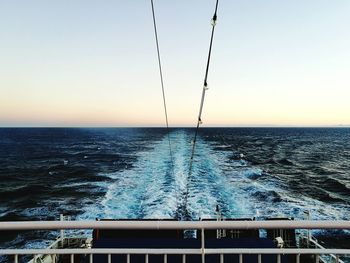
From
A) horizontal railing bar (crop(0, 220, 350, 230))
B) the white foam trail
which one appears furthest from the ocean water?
horizontal railing bar (crop(0, 220, 350, 230))

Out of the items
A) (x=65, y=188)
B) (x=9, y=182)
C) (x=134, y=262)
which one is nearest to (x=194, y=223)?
(x=134, y=262)

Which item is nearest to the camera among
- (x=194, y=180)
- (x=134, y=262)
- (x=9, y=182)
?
(x=134, y=262)

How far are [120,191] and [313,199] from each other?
16.4 meters

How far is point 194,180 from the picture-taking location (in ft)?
98.2

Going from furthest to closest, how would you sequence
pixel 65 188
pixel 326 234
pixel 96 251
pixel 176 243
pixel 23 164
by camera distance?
pixel 23 164, pixel 65 188, pixel 326 234, pixel 176 243, pixel 96 251

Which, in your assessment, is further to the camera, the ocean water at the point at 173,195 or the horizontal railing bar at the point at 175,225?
the ocean water at the point at 173,195

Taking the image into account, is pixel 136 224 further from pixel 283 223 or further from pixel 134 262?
pixel 134 262

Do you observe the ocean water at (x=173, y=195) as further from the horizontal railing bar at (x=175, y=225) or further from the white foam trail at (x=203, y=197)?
the horizontal railing bar at (x=175, y=225)

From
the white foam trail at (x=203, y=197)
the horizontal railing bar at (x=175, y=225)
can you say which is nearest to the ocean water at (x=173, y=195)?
the white foam trail at (x=203, y=197)

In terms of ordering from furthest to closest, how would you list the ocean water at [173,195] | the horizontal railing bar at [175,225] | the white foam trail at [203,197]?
1. the white foam trail at [203,197]
2. the ocean water at [173,195]
3. the horizontal railing bar at [175,225]

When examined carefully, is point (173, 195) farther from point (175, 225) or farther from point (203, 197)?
point (175, 225)

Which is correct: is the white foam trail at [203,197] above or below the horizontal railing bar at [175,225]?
below

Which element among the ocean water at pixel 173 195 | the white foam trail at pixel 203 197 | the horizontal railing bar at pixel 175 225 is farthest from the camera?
the white foam trail at pixel 203 197

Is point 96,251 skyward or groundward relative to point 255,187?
skyward
